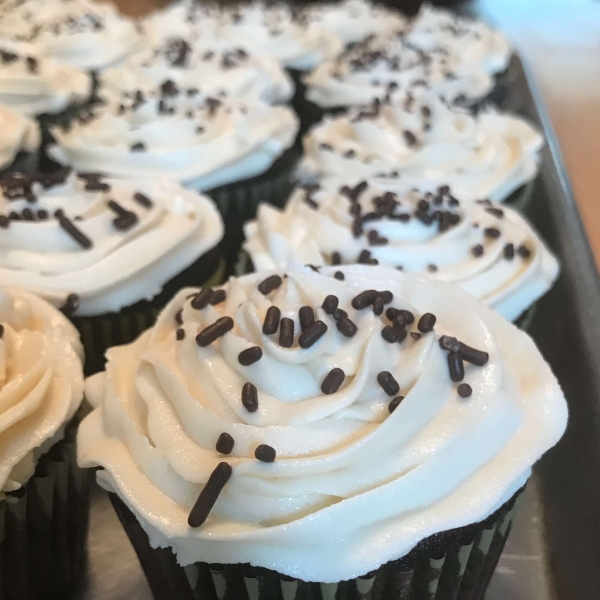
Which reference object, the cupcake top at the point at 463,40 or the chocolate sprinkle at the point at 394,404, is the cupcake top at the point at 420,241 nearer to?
the chocolate sprinkle at the point at 394,404

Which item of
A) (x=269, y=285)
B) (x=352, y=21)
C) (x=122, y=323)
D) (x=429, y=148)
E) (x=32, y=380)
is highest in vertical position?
(x=269, y=285)

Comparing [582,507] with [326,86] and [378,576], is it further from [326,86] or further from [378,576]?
[326,86]

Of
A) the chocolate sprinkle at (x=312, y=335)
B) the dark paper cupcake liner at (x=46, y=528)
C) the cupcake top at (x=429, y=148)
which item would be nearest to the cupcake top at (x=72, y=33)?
the cupcake top at (x=429, y=148)

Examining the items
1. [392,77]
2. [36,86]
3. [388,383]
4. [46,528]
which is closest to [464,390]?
[388,383]

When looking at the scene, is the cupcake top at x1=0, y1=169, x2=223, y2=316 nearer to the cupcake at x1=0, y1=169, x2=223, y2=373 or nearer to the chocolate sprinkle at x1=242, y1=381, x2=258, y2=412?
the cupcake at x1=0, y1=169, x2=223, y2=373

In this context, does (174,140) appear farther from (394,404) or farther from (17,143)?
(394,404)

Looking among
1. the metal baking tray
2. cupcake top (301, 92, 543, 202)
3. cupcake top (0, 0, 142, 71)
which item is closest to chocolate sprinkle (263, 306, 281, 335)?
the metal baking tray

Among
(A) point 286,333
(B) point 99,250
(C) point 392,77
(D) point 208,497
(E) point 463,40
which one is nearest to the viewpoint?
(D) point 208,497
